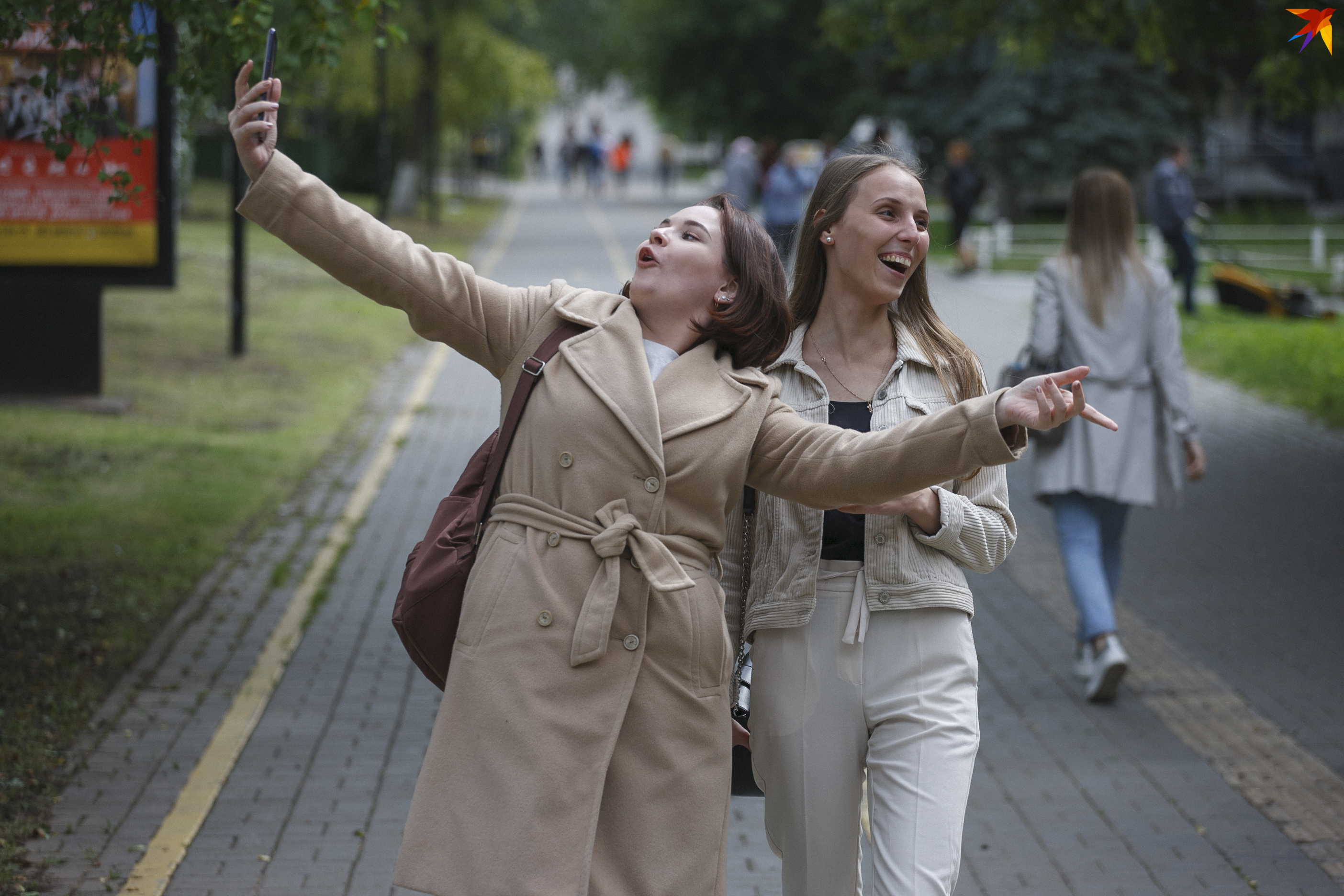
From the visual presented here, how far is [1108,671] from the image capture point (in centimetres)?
608

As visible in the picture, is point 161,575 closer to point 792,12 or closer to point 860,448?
point 860,448

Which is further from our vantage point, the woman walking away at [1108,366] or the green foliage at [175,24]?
the woman walking away at [1108,366]

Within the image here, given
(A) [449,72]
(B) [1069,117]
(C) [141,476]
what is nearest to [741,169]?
(A) [449,72]

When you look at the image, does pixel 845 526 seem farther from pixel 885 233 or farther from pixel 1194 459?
pixel 1194 459

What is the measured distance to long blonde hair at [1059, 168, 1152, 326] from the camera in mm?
6051

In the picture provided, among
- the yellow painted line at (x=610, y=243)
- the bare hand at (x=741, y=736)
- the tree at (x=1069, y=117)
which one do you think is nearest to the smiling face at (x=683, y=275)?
the bare hand at (x=741, y=736)

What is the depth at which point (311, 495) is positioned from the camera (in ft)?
32.2

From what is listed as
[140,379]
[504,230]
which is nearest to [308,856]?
[140,379]

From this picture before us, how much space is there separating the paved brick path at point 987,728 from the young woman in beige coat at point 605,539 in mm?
1744

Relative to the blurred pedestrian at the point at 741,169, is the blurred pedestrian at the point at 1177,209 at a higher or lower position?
lower

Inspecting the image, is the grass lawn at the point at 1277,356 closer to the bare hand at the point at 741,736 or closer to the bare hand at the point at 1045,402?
the bare hand at the point at 741,736

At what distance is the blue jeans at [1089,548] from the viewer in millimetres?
6148

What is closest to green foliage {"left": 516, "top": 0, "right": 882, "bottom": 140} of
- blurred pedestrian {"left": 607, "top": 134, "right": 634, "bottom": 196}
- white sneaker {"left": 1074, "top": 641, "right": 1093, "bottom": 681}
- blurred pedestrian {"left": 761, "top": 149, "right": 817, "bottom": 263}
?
blurred pedestrian {"left": 607, "top": 134, "right": 634, "bottom": 196}

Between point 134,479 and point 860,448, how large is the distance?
776 centimetres
